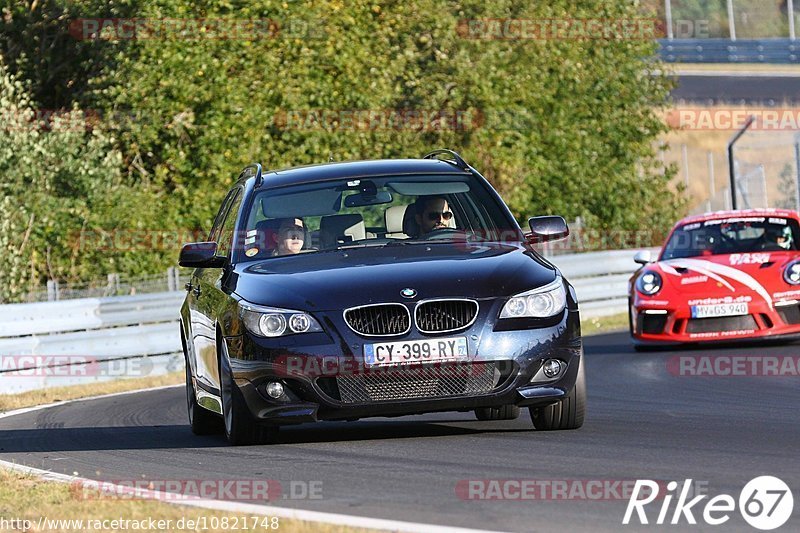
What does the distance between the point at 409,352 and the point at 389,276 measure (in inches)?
18.3

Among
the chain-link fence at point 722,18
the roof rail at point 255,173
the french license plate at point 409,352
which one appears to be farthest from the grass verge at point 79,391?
the chain-link fence at point 722,18

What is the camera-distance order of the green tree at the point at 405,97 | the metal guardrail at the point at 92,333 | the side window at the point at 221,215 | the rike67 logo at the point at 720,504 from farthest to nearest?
the green tree at the point at 405,97 → the metal guardrail at the point at 92,333 → the side window at the point at 221,215 → the rike67 logo at the point at 720,504

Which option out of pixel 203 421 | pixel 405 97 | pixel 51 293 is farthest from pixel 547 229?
pixel 405 97

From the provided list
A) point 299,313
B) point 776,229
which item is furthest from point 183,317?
point 776,229

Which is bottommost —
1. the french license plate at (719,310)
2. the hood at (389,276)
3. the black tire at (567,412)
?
the french license plate at (719,310)

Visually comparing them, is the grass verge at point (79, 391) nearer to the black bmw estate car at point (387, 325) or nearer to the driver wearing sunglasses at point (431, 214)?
the black bmw estate car at point (387, 325)

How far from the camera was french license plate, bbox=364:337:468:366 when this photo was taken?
795 centimetres

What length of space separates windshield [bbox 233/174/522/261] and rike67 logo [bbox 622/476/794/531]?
10.1 ft

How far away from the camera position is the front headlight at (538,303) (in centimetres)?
812

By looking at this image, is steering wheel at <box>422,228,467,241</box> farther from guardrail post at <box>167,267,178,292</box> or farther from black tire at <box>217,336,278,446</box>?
guardrail post at <box>167,267,178,292</box>

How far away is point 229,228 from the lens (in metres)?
10.1

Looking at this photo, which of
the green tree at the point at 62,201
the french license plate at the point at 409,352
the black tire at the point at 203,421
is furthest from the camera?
the green tree at the point at 62,201

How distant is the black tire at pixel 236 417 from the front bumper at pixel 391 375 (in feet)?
0.76

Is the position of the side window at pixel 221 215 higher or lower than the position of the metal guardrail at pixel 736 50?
higher
